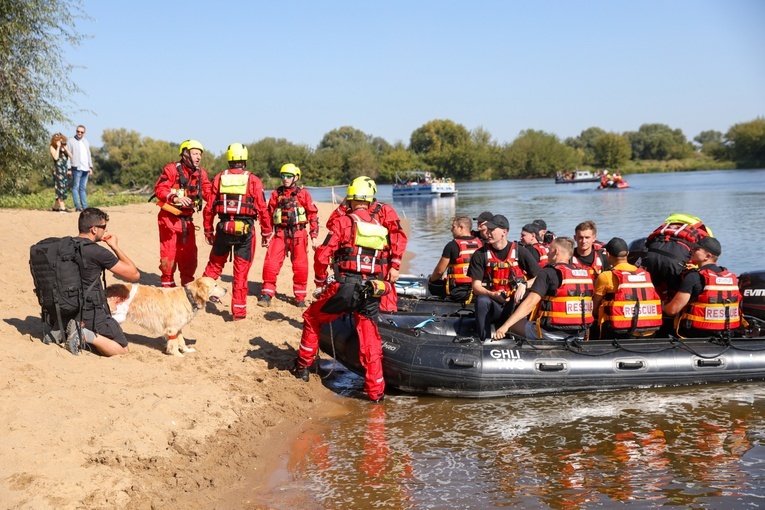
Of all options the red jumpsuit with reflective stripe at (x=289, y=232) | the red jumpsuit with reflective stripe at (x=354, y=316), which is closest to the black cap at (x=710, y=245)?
the red jumpsuit with reflective stripe at (x=354, y=316)

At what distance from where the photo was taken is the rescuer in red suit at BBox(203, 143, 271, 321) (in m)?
8.12

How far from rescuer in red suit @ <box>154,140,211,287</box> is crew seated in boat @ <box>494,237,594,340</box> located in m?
3.60

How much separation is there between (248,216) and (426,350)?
263 cm

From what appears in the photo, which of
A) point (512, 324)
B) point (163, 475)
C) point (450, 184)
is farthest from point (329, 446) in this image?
point (450, 184)

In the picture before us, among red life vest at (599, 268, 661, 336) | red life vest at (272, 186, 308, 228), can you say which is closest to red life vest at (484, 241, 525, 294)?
red life vest at (599, 268, 661, 336)

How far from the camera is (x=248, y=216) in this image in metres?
8.20

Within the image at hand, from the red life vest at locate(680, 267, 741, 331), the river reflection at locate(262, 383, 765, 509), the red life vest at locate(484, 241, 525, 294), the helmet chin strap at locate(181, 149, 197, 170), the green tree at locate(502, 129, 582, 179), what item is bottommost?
the river reflection at locate(262, 383, 765, 509)

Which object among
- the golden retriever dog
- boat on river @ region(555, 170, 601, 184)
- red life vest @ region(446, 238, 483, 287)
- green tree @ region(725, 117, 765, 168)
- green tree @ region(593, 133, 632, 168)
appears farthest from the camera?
green tree @ region(593, 133, 632, 168)

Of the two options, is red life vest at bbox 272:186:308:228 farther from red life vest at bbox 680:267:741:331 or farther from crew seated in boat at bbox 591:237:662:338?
red life vest at bbox 680:267:741:331

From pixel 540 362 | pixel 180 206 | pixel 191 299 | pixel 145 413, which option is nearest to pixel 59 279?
pixel 191 299

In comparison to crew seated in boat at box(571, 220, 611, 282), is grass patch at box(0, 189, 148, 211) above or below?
above

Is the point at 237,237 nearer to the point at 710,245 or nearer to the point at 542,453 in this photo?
the point at 542,453

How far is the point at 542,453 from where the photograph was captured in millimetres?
5449

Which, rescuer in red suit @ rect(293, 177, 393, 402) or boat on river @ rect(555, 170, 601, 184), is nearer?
rescuer in red suit @ rect(293, 177, 393, 402)
